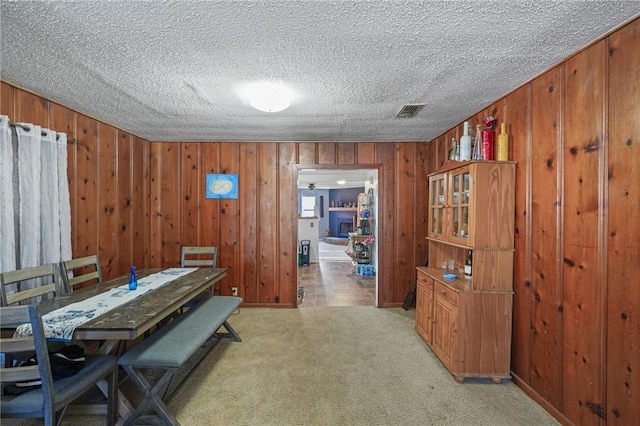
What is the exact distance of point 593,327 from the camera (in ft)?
5.25

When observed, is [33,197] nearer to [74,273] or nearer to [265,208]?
[74,273]

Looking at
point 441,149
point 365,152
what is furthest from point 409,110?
point 365,152

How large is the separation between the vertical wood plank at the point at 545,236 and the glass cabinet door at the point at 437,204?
84 cm

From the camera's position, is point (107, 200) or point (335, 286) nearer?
point (107, 200)

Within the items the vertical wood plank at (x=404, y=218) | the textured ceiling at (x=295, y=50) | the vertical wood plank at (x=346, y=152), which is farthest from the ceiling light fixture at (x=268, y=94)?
the vertical wood plank at (x=404, y=218)

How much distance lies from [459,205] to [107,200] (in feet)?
12.9

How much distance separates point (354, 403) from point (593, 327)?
1612 mm

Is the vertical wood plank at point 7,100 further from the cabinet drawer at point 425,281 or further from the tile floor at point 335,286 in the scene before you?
the cabinet drawer at point 425,281

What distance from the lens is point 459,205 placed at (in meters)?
2.49

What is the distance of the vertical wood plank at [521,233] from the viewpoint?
212cm

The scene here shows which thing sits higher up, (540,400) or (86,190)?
(86,190)

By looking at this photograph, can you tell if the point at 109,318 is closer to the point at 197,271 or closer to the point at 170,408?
the point at 170,408

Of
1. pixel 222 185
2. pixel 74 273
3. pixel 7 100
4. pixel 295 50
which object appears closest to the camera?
pixel 295 50

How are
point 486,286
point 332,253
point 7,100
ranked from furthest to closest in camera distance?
1. point 332,253
2. point 486,286
3. point 7,100
